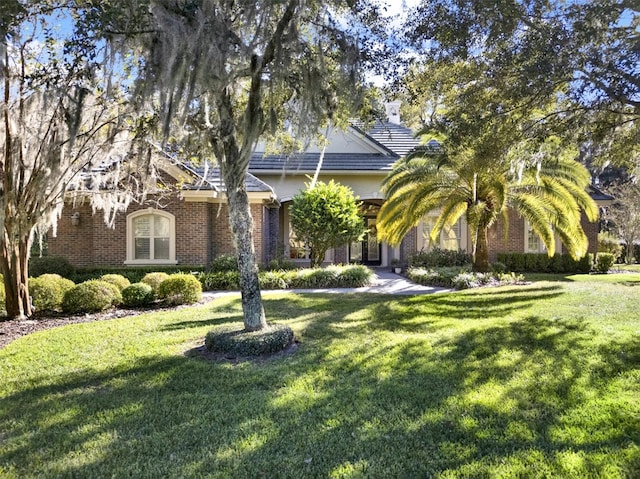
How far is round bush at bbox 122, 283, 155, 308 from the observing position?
9.88m

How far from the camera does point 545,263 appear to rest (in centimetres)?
1723

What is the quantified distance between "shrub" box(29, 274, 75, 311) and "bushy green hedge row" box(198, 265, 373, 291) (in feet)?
12.8

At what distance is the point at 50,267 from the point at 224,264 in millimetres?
5385

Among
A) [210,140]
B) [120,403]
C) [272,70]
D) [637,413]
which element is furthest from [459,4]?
[120,403]

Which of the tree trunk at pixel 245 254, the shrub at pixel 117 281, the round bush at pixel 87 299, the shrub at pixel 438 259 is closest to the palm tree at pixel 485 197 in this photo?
the shrub at pixel 438 259

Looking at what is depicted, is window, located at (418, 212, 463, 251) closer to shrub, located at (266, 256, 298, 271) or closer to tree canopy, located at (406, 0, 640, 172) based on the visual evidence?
shrub, located at (266, 256, 298, 271)

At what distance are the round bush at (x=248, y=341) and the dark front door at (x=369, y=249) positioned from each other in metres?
14.5

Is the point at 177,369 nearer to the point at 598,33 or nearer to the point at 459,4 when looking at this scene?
the point at 459,4

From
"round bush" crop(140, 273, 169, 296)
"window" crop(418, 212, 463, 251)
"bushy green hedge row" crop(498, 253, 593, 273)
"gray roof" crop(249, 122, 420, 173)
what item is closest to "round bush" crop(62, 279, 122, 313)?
"round bush" crop(140, 273, 169, 296)

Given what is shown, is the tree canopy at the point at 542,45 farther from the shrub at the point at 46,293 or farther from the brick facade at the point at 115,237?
the brick facade at the point at 115,237

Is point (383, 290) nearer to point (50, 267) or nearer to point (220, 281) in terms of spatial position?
point (220, 281)

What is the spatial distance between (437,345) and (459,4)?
4.92 meters

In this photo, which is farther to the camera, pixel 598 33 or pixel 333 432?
pixel 598 33

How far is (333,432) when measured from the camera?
3680 mm
